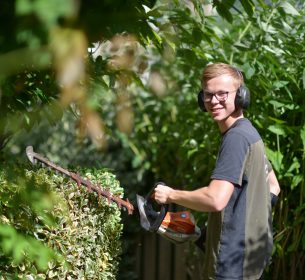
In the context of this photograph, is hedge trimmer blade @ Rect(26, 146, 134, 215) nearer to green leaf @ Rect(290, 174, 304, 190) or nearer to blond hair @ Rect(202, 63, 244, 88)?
blond hair @ Rect(202, 63, 244, 88)

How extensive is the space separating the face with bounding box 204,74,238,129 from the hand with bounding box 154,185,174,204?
→ 16.4 inches

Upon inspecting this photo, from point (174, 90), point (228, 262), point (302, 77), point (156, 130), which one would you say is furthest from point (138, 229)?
point (228, 262)

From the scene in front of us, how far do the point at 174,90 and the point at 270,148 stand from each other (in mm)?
1912

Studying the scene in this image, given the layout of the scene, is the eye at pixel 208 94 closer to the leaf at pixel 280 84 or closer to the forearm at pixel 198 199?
the forearm at pixel 198 199

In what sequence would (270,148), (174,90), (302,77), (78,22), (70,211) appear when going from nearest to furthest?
(78,22) → (70,211) → (302,77) → (270,148) → (174,90)

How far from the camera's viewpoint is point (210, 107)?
3.20 meters

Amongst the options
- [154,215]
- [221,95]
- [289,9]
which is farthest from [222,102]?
[289,9]

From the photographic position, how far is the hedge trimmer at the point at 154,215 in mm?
3154

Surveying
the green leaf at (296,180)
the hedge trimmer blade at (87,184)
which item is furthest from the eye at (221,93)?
the green leaf at (296,180)

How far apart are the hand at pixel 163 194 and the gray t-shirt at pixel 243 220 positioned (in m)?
0.25

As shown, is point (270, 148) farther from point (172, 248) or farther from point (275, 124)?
point (172, 248)

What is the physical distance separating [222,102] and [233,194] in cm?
42

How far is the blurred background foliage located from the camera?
41.9 inches

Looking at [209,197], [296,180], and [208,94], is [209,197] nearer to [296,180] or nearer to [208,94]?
[208,94]
